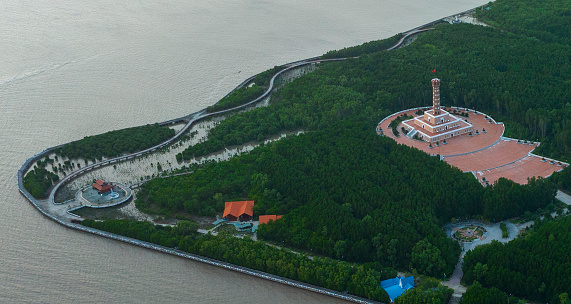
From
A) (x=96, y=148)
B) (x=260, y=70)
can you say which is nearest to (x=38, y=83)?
(x=96, y=148)

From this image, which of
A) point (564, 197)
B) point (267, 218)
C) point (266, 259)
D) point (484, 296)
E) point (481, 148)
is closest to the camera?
point (484, 296)

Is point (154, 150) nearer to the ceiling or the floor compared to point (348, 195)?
nearer to the ceiling

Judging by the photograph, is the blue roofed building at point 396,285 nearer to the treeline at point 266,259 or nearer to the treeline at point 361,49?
the treeline at point 266,259

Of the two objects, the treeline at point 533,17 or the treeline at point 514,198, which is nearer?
the treeline at point 514,198

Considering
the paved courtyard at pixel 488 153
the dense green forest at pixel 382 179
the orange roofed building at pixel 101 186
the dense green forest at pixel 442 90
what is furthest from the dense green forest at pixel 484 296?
the orange roofed building at pixel 101 186

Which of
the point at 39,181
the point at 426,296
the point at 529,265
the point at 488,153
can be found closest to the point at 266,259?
the point at 426,296

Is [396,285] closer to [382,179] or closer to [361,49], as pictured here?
[382,179]

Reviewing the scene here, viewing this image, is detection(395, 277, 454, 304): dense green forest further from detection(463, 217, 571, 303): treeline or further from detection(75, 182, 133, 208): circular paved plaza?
detection(75, 182, 133, 208): circular paved plaza
